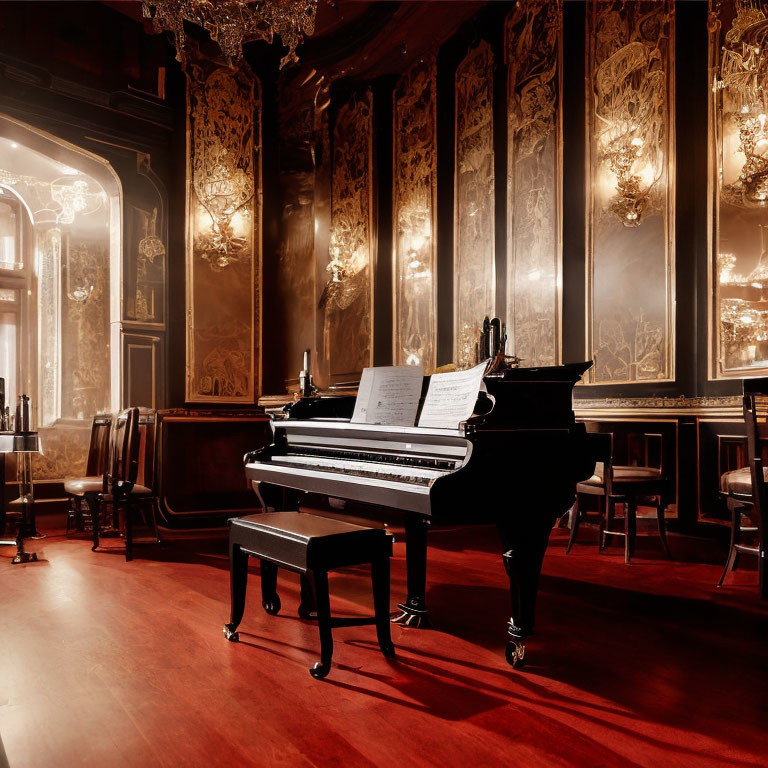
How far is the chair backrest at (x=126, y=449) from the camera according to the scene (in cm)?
516

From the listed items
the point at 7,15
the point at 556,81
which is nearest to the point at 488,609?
the point at 556,81

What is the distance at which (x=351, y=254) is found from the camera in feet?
25.5

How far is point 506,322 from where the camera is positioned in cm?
626

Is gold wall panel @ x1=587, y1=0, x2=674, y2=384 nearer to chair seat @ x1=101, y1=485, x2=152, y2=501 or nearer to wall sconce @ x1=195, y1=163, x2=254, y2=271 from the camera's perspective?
wall sconce @ x1=195, y1=163, x2=254, y2=271

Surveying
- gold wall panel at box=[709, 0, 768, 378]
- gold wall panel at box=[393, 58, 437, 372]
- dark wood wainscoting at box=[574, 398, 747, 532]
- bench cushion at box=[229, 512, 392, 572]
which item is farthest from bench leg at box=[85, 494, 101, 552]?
gold wall panel at box=[709, 0, 768, 378]

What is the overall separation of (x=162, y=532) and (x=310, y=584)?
3.25 metres

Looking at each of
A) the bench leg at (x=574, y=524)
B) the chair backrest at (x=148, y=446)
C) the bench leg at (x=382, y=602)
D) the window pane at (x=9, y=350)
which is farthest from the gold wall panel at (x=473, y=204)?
the window pane at (x=9, y=350)

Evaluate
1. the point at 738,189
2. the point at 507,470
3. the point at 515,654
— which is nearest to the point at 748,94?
the point at 738,189

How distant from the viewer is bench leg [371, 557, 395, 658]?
2.78 meters

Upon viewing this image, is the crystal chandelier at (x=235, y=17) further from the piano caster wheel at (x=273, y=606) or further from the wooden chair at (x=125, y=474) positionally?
the piano caster wheel at (x=273, y=606)

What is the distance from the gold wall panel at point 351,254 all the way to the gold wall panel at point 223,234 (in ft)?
3.48

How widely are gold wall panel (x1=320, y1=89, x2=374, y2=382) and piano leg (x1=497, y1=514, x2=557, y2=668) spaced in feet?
15.9

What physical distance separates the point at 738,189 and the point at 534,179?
1.85 m

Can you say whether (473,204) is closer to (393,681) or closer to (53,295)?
(53,295)
